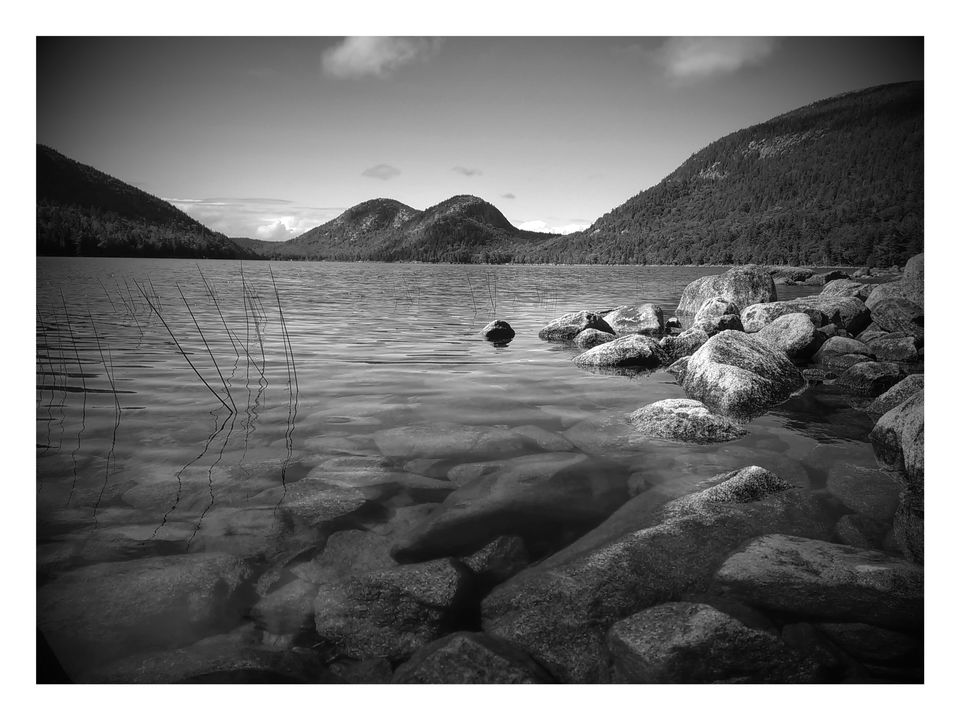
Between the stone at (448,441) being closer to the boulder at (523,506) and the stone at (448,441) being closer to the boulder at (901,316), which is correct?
the boulder at (523,506)

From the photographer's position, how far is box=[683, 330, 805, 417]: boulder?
25.1ft

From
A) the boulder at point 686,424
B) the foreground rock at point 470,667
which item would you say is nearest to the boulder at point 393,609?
the foreground rock at point 470,667

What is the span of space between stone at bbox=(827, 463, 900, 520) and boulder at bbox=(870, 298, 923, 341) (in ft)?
32.0

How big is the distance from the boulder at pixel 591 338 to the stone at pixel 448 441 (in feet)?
24.5

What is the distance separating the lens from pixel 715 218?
181250 millimetres

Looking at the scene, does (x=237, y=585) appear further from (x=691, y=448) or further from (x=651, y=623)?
(x=691, y=448)

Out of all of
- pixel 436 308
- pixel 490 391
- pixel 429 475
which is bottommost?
pixel 429 475

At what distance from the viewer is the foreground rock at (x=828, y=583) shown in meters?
3.12

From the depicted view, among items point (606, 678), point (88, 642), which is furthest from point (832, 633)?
point (88, 642)

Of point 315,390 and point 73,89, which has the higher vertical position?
point 73,89

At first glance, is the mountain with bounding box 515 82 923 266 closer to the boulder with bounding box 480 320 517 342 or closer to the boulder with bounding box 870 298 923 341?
the boulder with bounding box 870 298 923 341

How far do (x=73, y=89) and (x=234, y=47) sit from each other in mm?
1497

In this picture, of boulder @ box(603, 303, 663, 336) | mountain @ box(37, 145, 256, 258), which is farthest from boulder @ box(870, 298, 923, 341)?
mountain @ box(37, 145, 256, 258)

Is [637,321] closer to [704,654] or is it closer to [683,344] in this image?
[683,344]
